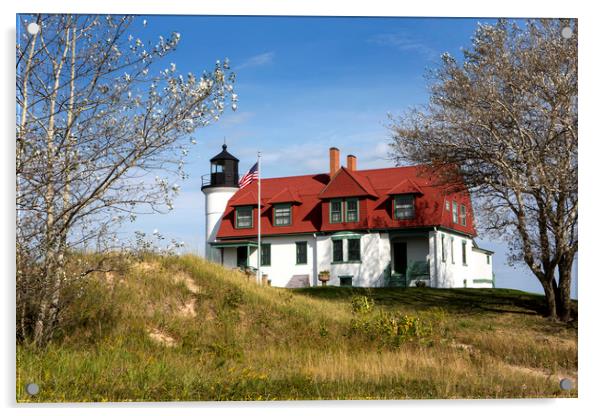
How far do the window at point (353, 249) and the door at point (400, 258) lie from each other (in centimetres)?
98

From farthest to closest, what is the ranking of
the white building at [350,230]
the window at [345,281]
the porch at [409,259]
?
the window at [345,281]
the porch at [409,259]
the white building at [350,230]

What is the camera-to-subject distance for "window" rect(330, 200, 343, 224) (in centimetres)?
2062

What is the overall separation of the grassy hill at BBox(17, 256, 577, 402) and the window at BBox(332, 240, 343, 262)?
5.19 meters

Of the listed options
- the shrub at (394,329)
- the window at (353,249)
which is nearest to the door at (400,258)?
the window at (353,249)

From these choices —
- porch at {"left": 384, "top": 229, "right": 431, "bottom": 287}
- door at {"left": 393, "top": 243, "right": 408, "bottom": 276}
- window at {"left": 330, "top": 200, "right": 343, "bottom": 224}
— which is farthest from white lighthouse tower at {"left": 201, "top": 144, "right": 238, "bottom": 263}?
door at {"left": 393, "top": 243, "right": 408, "bottom": 276}

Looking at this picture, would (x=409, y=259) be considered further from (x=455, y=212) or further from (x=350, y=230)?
(x=350, y=230)

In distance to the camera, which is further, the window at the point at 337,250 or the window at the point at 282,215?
the window at the point at 282,215

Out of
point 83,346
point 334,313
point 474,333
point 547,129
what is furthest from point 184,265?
point 547,129

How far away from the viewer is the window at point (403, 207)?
63.2ft

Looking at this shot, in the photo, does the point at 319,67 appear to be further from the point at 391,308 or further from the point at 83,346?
the point at 391,308

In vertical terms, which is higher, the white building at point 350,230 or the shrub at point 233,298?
the white building at point 350,230

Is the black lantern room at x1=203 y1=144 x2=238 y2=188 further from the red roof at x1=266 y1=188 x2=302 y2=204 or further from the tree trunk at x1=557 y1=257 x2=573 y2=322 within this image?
the tree trunk at x1=557 y1=257 x2=573 y2=322

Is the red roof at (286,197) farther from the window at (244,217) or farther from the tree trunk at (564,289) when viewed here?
the tree trunk at (564,289)

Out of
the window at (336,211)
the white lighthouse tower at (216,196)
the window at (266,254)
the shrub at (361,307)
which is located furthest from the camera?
the window at (336,211)
